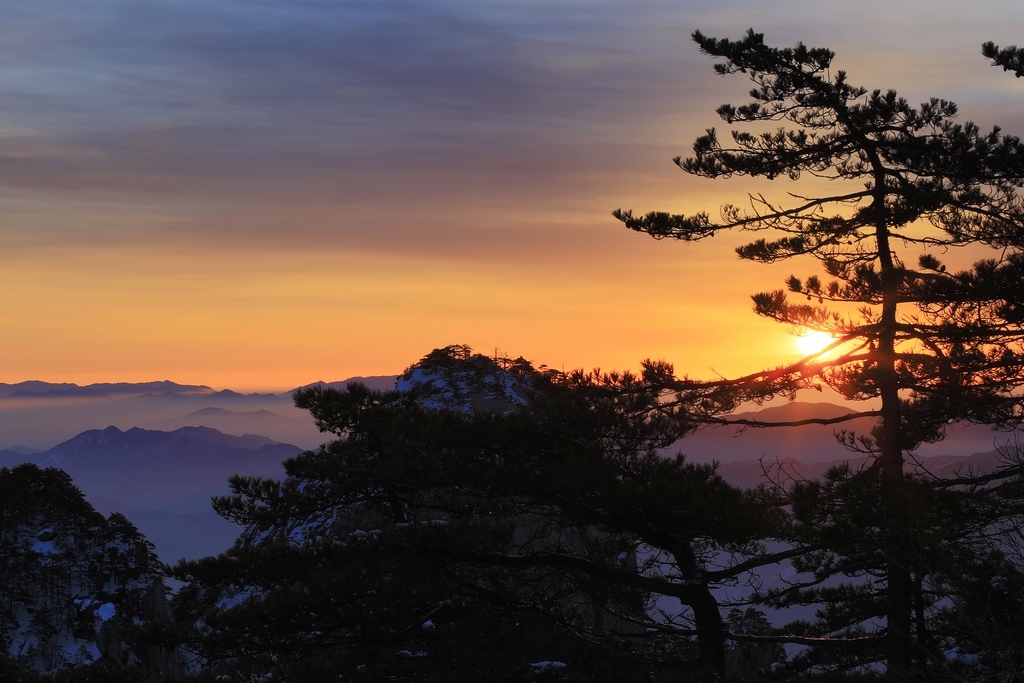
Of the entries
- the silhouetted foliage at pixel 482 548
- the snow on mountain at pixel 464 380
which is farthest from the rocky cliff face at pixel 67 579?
the snow on mountain at pixel 464 380

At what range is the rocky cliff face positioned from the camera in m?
20.1

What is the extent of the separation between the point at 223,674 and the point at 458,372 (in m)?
18.9

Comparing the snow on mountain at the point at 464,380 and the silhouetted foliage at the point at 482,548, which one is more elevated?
the snow on mountain at the point at 464,380

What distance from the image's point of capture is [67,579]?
70.6ft

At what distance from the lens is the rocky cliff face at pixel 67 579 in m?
20.1

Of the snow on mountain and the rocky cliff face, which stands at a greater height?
the snow on mountain

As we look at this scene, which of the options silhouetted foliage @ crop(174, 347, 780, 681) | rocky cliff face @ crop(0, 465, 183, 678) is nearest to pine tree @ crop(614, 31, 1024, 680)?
silhouetted foliage @ crop(174, 347, 780, 681)

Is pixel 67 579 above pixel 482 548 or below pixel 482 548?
below

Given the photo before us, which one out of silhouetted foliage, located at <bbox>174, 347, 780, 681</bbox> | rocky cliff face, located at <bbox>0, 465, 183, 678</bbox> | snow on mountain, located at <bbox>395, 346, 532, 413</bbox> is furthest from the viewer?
snow on mountain, located at <bbox>395, 346, 532, 413</bbox>

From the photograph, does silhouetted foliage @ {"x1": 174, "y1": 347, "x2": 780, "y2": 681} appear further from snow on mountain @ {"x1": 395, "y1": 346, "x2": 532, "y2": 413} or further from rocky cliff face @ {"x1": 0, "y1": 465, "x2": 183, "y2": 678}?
snow on mountain @ {"x1": 395, "y1": 346, "x2": 532, "y2": 413}

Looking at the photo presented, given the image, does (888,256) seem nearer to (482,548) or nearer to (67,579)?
(482,548)

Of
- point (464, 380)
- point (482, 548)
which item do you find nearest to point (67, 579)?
point (482, 548)

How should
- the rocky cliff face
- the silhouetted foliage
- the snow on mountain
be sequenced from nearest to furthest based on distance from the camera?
the silhouetted foliage
the rocky cliff face
the snow on mountain

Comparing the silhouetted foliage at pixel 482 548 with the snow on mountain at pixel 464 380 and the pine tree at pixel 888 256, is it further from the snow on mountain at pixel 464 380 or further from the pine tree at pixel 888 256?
the snow on mountain at pixel 464 380
